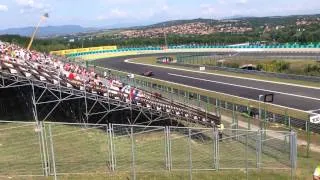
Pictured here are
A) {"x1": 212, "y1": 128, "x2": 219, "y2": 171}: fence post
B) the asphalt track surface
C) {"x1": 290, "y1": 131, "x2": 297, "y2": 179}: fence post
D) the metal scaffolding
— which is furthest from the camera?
the asphalt track surface

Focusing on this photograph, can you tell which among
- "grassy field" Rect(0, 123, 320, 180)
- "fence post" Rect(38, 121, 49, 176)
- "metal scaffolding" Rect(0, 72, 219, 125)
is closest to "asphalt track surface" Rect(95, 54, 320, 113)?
"metal scaffolding" Rect(0, 72, 219, 125)

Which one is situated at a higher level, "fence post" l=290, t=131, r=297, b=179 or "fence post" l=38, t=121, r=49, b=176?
"fence post" l=38, t=121, r=49, b=176

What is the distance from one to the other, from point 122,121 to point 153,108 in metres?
2.01

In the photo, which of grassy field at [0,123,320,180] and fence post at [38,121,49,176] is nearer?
fence post at [38,121,49,176]

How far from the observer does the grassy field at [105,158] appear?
15.8m

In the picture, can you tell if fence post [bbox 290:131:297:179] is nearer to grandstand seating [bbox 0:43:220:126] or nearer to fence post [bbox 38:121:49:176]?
fence post [bbox 38:121:49:176]

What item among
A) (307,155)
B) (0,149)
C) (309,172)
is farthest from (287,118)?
(0,149)

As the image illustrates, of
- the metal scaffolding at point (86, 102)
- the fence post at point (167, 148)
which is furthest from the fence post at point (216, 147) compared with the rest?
the metal scaffolding at point (86, 102)

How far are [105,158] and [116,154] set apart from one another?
0.60 m

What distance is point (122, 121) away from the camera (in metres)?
28.3

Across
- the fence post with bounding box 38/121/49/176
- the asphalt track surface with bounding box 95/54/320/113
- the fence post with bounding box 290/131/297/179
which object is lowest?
the asphalt track surface with bounding box 95/54/320/113

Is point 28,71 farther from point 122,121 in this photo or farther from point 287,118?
point 287,118

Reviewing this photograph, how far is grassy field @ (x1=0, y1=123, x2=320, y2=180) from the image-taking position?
1579 cm

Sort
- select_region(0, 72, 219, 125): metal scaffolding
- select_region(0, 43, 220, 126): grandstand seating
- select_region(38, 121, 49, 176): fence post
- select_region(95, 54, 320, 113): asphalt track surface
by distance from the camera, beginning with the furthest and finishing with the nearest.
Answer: select_region(95, 54, 320, 113): asphalt track surface
select_region(0, 43, 220, 126): grandstand seating
select_region(0, 72, 219, 125): metal scaffolding
select_region(38, 121, 49, 176): fence post
